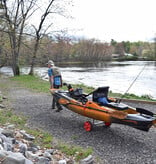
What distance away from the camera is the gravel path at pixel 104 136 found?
487cm

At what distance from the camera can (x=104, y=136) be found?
19.9 ft

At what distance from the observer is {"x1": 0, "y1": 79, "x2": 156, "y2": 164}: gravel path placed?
4870mm

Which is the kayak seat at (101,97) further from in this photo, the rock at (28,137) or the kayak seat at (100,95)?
the rock at (28,137)

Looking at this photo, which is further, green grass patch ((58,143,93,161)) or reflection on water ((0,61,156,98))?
reflection on water ((0,61,156,98))

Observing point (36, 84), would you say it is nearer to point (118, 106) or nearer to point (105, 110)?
point (118, 106)

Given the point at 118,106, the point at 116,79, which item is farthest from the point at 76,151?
the point at 116,79

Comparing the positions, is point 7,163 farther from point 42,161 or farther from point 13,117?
point 13,117

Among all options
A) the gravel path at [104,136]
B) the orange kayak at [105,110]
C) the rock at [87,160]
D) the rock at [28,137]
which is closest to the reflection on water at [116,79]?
the orange kayak at [105,110]

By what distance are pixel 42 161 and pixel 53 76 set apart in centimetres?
471

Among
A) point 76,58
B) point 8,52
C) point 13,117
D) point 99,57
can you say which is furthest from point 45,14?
point 99,57

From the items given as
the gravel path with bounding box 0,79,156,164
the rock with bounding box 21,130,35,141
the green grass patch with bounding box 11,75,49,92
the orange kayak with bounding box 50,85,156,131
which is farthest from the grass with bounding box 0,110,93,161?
the green grass patch with bounding box 11,75,49,92

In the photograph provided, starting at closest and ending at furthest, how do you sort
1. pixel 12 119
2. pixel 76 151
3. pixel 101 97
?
pixel 76 151 → pixel 101 97 → pixel 12 119

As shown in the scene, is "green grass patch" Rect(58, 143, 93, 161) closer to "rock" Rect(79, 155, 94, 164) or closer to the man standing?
"rock" Rect(79, 155, 94, 164)

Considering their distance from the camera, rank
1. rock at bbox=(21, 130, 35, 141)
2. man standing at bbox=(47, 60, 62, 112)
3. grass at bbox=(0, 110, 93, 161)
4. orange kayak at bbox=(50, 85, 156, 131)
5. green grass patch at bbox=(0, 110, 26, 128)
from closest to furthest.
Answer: grass at bbox=(0, 110, 93, 161) → orange kayak at bbox=(50, 85, 156, 131) → rock at bbox=(21, 130, 35, 141) → green grass patch at bbox=(0, 110, 26, 128) → man standing at bbox=(47, 60, 62, 112)
